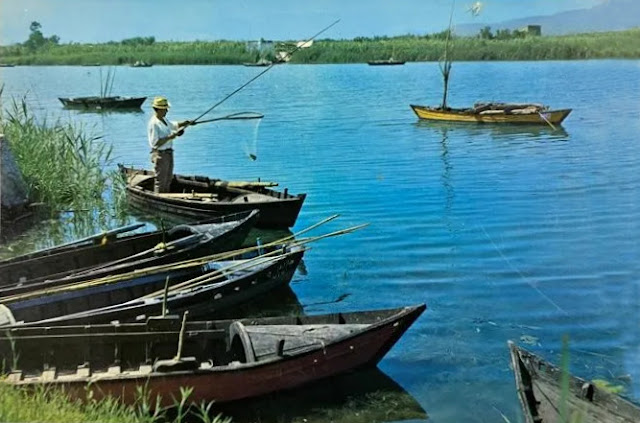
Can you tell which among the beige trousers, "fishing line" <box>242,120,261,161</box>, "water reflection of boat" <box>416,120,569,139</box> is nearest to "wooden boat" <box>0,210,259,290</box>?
the beige trousers

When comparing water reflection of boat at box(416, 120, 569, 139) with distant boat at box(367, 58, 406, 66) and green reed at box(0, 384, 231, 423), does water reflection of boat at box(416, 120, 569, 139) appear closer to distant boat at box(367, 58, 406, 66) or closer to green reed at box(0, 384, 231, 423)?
green reed at box(0, 384, 231, 423)

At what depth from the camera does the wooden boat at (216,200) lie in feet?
37.0

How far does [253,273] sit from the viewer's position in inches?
313

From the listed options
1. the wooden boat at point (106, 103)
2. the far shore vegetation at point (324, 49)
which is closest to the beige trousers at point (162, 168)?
the far shore vegetation at point (324, 49)

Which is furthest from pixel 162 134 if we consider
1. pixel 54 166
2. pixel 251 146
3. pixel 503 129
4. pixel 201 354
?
pixel 503 129

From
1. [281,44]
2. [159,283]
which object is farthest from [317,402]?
[281,44]

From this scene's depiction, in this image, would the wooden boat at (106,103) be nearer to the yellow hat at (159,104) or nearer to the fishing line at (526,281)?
the yellow hat at (159,104)

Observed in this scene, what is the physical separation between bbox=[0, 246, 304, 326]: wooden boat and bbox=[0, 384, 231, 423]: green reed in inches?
43.9

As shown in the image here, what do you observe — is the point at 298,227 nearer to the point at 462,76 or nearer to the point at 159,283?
the point at 159,283

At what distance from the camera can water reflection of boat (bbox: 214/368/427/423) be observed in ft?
20.2

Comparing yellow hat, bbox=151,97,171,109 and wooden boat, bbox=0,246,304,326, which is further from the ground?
yellow hat, bbox=151,97,171,109

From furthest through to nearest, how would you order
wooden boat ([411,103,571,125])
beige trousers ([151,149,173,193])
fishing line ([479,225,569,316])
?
1. wooden boat ([411,103,571,125])
2. beige trousers ([151,149,173,193])
3. fishing line ([479,225,569,316])

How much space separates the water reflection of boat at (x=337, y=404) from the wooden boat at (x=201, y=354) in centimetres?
13

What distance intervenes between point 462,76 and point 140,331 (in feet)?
129
